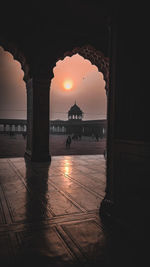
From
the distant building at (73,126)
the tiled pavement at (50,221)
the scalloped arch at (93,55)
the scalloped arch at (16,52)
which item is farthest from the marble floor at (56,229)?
the distant building at (73,126)

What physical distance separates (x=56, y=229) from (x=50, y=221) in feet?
0.75

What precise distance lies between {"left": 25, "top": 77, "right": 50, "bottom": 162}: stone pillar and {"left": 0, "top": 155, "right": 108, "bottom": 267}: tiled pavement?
7.81 ft

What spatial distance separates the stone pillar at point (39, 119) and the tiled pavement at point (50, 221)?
238 centimetres

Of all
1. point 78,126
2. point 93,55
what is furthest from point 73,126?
point 93,55

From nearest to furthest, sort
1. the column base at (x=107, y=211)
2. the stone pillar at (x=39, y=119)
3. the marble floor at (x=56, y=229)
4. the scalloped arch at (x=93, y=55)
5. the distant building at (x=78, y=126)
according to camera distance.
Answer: the marble floor at (x=56, y=229)
the column base at (x=107, y=211)
the stone pillar at (x=39, y=119)
the scalloped arch at (x=93, y=55)
the distant building at (x=78, y=126)

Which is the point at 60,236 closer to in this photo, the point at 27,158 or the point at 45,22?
the point at 27,158

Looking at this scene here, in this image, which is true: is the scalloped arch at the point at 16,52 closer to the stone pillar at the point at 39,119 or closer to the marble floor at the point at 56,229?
the stone pillar at the point at 39,119

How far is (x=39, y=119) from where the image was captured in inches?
271

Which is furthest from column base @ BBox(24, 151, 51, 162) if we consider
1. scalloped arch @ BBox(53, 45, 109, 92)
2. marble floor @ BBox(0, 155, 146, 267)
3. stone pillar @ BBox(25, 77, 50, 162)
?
scalloped arch @ BBox(53, 45, 109, 92)

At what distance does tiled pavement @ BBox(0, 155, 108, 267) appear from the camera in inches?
69.7

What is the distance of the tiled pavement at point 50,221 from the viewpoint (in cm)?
177

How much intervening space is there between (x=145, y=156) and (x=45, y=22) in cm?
637

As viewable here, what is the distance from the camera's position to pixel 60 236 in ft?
6.84

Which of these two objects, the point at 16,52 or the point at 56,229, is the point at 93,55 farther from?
the point at 56,229
